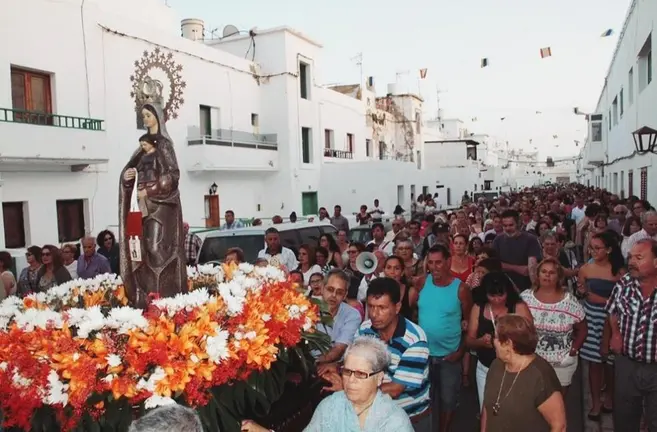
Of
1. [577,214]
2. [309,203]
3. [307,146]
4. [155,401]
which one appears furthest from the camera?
[309,203]

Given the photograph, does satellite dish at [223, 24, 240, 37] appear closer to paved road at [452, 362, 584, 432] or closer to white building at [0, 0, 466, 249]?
white building at [0, 0, 466, 249]

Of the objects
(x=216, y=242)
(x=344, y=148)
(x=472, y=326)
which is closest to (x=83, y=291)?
(x=472, y=326)

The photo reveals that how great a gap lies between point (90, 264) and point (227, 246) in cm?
233

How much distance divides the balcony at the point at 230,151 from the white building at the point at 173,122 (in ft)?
0.14

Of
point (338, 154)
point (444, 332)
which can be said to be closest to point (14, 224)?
point (444, 332)

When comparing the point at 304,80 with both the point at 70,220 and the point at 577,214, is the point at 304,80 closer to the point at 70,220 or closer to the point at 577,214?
the point at 70,220

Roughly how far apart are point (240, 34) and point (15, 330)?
2221 cm

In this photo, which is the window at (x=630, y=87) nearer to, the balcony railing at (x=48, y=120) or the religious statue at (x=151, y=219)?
the balcony railing at (x=48, y=120)

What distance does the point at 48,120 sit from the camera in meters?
13.5

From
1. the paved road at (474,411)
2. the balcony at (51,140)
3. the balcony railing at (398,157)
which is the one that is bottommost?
the paved road at (474,411)

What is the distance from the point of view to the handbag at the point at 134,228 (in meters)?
4.23

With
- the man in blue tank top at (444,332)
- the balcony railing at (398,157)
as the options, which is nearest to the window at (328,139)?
the balcony railing at (398,157)

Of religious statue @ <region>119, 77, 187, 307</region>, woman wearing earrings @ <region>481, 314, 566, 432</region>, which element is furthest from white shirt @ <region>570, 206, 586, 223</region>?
religious statue @ <region>119, 77, 187, 307</region>

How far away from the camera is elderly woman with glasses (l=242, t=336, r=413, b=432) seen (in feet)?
9.27
